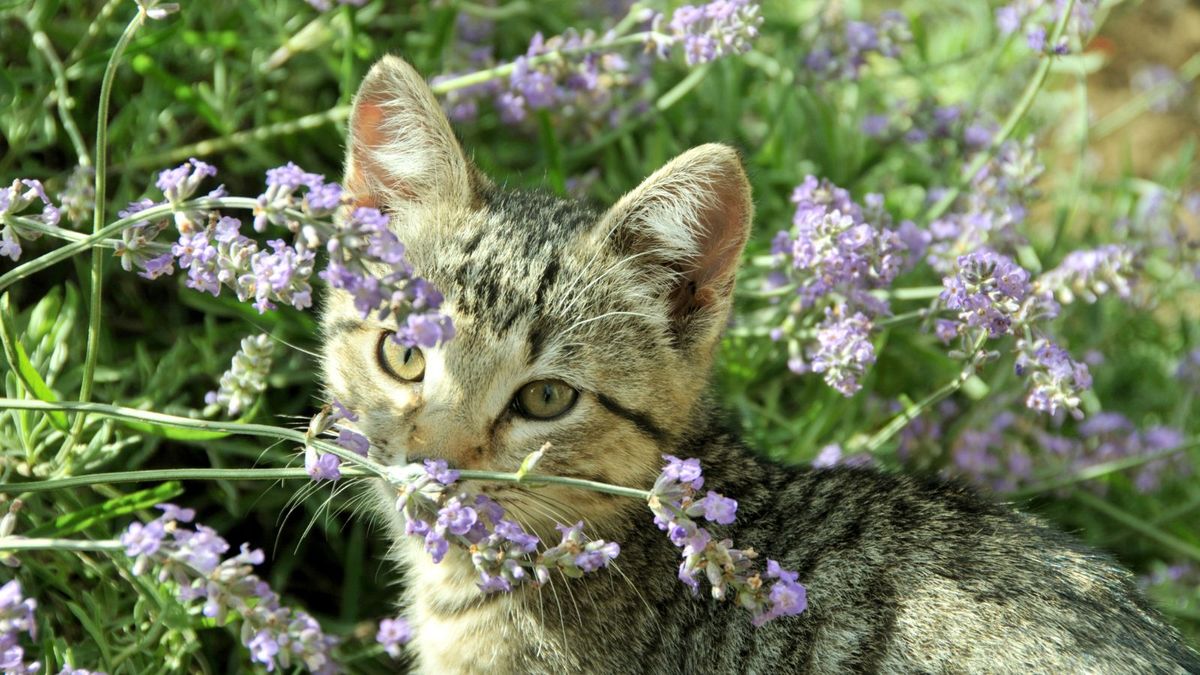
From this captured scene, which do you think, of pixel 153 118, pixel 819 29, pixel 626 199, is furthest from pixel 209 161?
pixel 819 29

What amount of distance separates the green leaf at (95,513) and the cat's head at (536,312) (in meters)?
0.44

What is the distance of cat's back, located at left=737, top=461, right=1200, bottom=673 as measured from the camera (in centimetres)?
229

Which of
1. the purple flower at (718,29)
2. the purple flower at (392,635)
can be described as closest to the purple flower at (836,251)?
the purple flower at (718,29)

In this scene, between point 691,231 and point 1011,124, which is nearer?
point 691,231

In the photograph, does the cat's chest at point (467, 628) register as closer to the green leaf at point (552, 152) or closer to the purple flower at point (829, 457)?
the purple flower at point (829, 457)

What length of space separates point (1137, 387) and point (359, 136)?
10.6 feet

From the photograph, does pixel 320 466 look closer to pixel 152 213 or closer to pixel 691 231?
pixel 152 213

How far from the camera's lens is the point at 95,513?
2.42 meters

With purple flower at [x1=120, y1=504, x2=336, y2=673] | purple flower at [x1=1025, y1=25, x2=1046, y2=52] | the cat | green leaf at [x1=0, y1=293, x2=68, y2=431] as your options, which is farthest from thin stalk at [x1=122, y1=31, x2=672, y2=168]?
purple flower at [x1=120, y1=504, x2=336, y2=673]

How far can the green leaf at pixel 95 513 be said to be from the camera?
2.39 m

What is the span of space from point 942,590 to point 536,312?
3.38 feet

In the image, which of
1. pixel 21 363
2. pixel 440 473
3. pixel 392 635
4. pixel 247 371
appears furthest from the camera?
pixel 392 635

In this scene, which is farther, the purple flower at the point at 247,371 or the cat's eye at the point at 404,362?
the cat's eye at the point at 404,362

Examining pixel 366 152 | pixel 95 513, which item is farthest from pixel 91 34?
pixel 95 513
